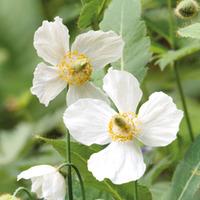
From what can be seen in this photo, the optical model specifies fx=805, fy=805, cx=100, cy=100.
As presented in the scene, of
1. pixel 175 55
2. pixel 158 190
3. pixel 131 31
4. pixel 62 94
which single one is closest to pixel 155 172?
pixel 158 190

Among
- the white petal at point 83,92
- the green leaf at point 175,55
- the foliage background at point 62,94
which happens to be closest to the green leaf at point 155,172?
the foliage background at point 62,94

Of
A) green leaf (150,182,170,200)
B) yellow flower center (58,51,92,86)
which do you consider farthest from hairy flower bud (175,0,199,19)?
green leaf (150,182,170,200)

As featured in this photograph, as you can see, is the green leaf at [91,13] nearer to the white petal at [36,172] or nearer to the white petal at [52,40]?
the white petal at [52,40]

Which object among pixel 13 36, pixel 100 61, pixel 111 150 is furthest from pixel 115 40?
pixel 13 36

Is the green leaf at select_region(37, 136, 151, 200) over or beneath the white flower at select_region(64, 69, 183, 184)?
beneath

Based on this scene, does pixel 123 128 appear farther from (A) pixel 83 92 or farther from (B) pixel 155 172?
(B) pixel 155 172

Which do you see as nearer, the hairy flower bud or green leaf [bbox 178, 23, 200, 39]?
green leaf [bbox 178, 23, 200, 39]

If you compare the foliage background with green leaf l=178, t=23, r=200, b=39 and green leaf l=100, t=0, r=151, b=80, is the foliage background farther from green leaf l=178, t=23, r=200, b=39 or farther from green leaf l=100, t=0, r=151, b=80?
green leaf l=178, t=23, r=200, b=39
